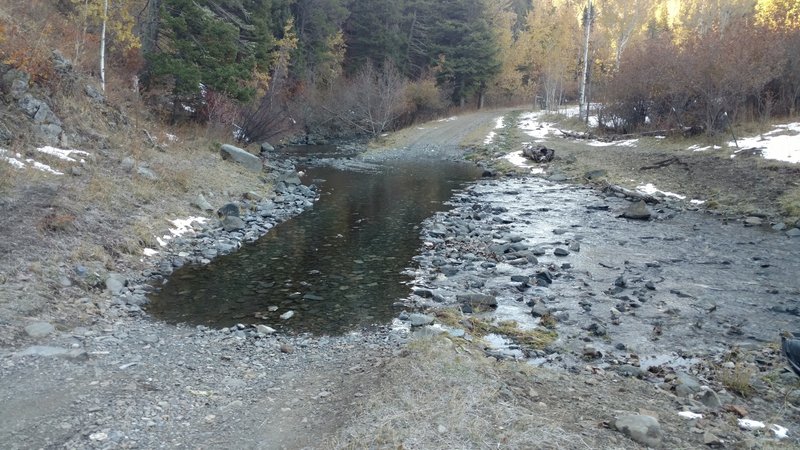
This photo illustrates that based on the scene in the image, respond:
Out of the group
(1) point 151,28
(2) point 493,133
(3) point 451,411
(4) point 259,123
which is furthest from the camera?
(2) point 493,133

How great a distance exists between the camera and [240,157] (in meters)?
22.1

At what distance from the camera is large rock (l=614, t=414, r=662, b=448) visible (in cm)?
479

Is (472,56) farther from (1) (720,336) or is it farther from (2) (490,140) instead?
(1) (720,336)

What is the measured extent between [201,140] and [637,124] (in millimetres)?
20376

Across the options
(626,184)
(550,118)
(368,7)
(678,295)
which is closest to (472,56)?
(368,7)

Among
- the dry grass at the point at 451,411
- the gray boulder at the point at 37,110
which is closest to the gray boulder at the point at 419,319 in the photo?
the dry grass at the point at 451,411

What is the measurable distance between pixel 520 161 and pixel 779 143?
11191mm

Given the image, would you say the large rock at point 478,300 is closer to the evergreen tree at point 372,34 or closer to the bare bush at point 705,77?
the bare bush at point 705,77

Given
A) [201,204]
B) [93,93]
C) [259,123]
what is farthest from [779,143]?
[93,93]

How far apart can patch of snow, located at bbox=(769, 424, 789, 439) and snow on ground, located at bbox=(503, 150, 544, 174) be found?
2032cm

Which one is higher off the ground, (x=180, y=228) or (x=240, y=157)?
(x=240, y=157)

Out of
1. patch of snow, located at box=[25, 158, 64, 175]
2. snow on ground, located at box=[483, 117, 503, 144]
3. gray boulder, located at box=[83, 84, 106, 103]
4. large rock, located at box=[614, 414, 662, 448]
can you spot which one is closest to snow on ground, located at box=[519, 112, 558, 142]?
snow on ground, located at box=[483, 117, 503, 144]

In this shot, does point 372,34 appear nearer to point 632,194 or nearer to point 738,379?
point 632,194

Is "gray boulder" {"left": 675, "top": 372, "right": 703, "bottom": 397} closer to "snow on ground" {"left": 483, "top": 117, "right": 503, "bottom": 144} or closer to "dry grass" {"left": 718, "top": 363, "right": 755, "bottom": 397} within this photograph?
"dry grass" {"left": 718, "top": 363, "right": 755, "bottom": 397}
